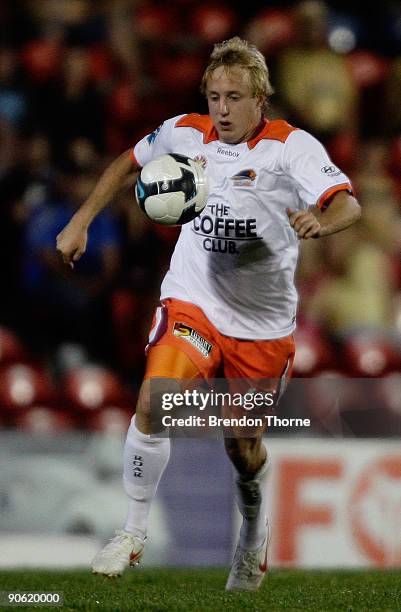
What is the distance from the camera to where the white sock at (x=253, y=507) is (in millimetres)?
5074

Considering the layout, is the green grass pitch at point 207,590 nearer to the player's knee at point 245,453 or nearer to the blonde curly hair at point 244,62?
the player's knee at point 245,453

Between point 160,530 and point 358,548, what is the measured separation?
48.5 inches

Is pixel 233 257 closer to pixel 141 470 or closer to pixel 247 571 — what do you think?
pixel 141 470

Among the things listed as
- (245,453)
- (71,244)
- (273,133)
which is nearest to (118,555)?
(245,453)

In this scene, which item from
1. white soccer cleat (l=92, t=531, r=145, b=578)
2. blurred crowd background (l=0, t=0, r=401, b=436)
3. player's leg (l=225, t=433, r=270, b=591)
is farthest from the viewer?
blurred crowd background (l=0, t=0, r=401, b=436)

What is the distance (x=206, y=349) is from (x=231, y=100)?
1.04 m

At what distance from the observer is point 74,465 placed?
7109 mm

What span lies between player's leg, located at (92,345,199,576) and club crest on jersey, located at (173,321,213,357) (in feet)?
0.32

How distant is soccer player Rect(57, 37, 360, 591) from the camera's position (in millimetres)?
4551

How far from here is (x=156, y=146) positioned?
195 inches

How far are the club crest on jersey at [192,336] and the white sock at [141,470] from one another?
402mm

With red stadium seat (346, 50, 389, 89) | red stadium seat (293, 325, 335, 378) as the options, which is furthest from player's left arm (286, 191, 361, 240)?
red stadium seat (346, 50, 389, 89)

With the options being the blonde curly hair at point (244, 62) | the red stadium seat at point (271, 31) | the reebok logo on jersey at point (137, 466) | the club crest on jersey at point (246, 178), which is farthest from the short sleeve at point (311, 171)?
the red stadium seat at point (271, 31)

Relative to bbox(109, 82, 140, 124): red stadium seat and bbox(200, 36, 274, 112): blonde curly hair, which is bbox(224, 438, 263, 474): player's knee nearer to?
bbox(200, 36, 274, 112): blonde curly hair
